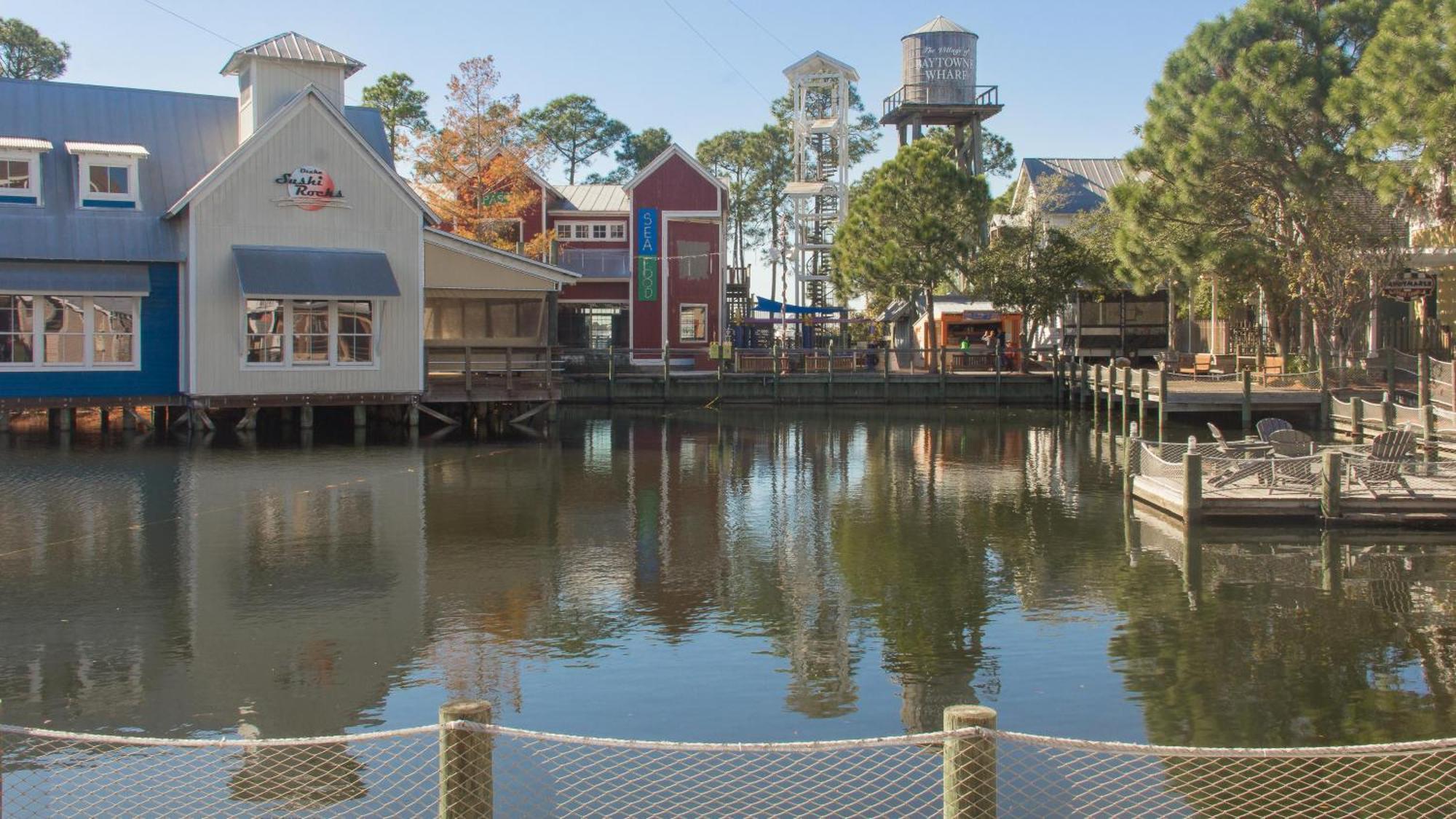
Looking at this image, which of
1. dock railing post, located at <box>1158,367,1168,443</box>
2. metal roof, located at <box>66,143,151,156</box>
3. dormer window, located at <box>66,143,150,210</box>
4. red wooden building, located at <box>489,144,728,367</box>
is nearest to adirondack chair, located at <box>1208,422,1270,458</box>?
dock railing post, located at <box>1158,367,1168,443</box>

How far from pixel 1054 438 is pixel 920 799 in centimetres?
2553

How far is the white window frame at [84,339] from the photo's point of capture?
29391mm

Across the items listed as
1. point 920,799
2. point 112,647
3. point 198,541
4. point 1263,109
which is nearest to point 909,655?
point 920,799

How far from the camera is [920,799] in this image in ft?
29.4

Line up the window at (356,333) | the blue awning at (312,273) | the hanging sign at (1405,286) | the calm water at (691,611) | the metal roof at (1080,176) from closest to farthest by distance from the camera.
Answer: the calm water at (691,611) < the blue awning at (312,273) < the window at (356,333) < the hanging sign at (1405,286) < the metal roof at (1080,176)

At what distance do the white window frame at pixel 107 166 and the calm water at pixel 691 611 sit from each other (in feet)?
28.9

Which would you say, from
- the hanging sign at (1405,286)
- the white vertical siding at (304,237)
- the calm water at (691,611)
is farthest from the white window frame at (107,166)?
the hanging sign at (1405,286)

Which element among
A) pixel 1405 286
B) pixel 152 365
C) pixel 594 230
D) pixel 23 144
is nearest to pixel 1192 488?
pixel 1405 286

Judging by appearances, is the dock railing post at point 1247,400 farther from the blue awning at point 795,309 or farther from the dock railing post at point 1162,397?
the blue awning at point 795,309

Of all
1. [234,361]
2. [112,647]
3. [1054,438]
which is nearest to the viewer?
[112,647]

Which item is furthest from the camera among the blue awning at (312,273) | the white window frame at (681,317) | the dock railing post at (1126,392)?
the white window frame at (681,317)

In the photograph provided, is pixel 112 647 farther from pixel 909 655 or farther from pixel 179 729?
pixel 909 655

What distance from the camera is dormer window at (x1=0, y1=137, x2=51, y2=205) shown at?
97.0 ft

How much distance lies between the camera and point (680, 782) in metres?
9.23
